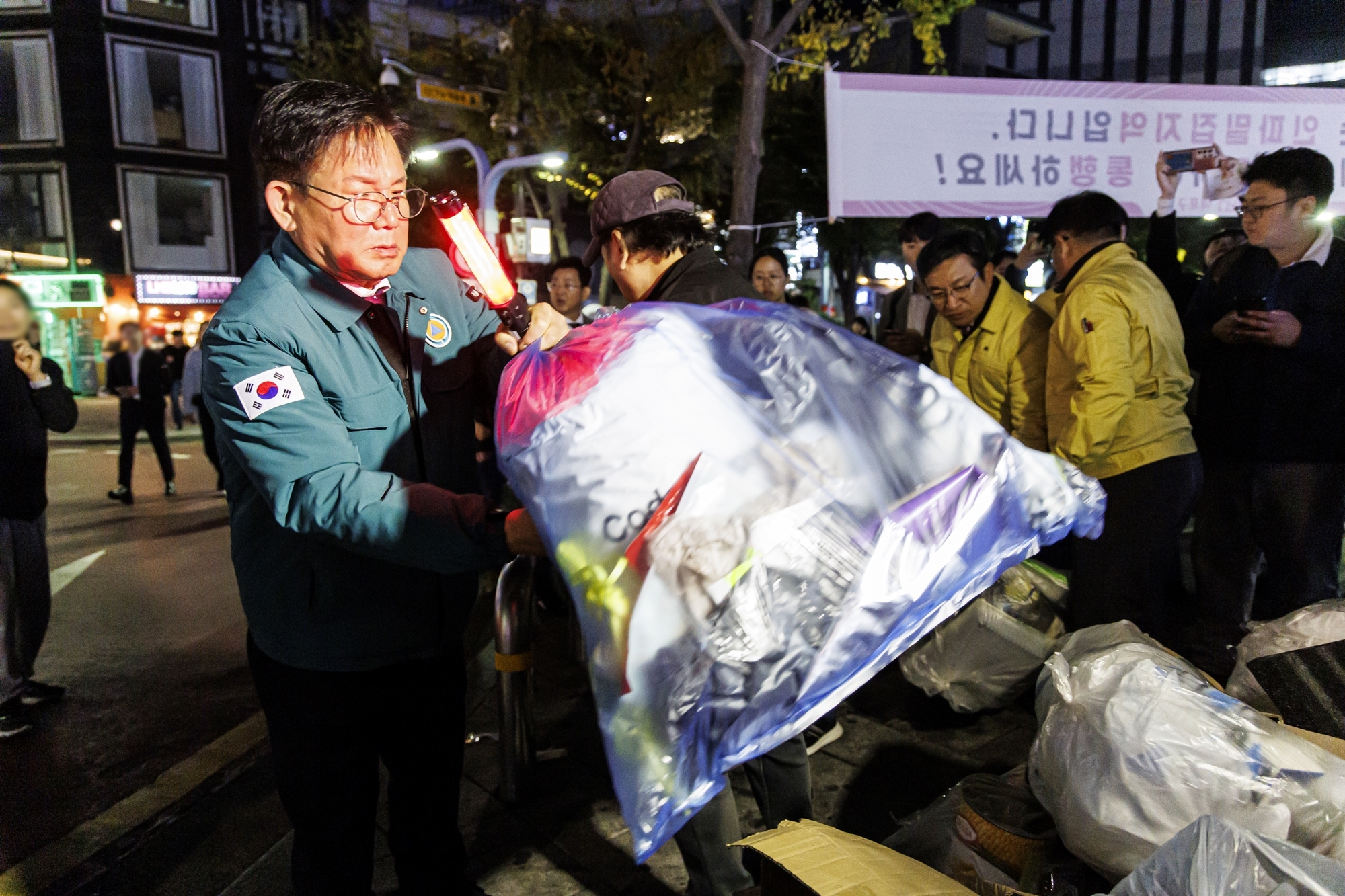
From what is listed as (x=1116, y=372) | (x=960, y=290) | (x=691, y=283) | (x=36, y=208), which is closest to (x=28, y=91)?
(x=36, y=208)

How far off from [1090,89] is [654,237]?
443 centimetres

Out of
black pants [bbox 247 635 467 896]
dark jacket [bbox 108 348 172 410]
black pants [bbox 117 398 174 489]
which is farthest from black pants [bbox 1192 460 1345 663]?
dark jacket [bbox 108 348 172 410]

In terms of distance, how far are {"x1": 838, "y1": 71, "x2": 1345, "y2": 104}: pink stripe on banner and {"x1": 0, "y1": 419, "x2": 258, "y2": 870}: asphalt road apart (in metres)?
4.95

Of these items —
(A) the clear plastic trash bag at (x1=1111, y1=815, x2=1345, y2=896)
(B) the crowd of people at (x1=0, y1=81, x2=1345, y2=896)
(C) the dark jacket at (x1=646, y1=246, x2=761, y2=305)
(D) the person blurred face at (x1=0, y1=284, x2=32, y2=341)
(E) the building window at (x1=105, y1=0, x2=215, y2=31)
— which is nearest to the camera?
(A) the clear plastic trash bag at (x1=1111, y1=815, x2=1345, y2=896)

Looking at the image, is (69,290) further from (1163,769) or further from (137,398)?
(1163,769)

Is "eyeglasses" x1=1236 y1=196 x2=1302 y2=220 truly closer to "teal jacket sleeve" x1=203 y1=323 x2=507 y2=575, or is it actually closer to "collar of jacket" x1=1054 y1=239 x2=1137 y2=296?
"collar of jacket" x1=1054 y1=239 x2=1137 y2=296

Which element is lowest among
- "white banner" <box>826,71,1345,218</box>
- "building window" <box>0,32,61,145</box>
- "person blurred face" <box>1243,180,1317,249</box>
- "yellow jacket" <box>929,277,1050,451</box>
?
"yellow jacket" <box>929,277,1050,451</box>

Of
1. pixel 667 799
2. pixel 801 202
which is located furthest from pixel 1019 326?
pixel 801 202

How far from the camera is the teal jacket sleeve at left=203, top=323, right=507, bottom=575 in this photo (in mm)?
1453

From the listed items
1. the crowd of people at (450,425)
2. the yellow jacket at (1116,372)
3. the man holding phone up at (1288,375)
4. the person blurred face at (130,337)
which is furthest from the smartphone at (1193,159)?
the person blurred face at (130,337)

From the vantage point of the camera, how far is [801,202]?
22031 mm

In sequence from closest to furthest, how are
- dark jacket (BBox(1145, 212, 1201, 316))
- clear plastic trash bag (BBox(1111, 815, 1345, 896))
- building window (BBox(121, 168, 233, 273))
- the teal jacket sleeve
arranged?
clear plastic trash bag (BBox(1111, 815, 1345, 896)), the teal jacket sleeve, dark jacket (BBox(1145, 212, 1201, 316)), building window (BBox(121, 168, 233, 273))

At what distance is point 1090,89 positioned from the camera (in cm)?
532

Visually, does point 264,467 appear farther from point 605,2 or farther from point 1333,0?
point 605,2
